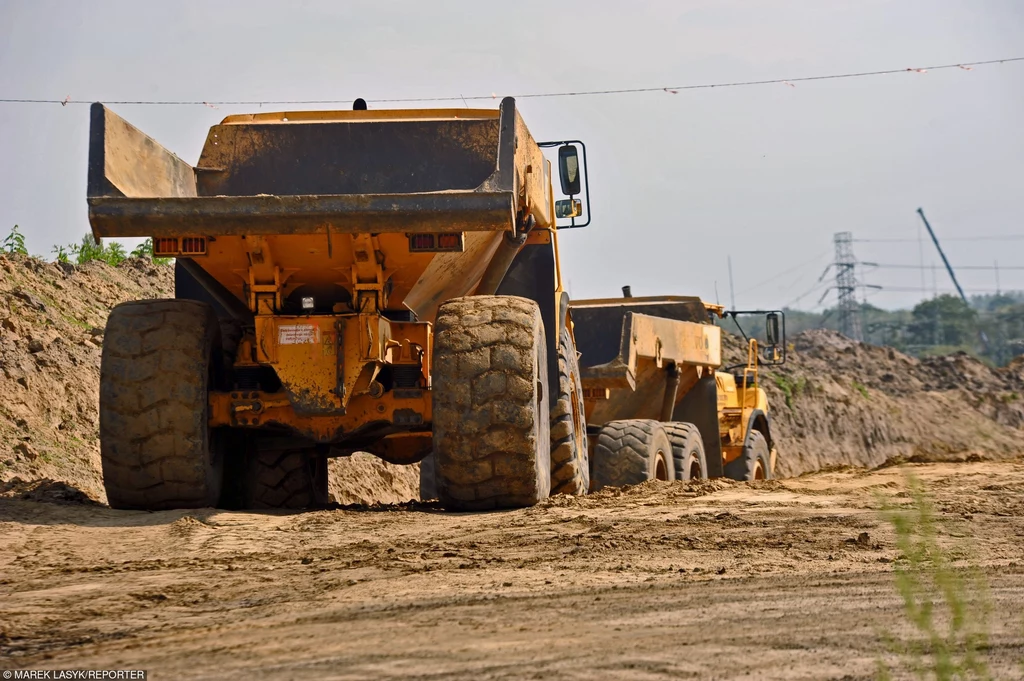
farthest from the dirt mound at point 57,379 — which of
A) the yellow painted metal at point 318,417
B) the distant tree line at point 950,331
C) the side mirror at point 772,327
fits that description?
the distant tree line at point 950,331

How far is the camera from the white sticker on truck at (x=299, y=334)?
24.4 feet

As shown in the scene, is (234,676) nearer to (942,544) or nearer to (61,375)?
(942,544)

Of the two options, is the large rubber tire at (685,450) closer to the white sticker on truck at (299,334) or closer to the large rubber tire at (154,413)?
the white sticker on truck at (299,334)

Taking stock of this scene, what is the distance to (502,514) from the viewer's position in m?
7.21

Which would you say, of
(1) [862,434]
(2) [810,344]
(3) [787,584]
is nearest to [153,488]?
(3) [787,584]

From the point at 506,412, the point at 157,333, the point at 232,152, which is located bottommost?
the point at 506,412

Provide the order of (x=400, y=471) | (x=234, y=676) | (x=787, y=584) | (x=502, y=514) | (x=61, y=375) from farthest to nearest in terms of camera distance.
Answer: (x=400, y=471)
(x=61, y=375)
(x=502, y=514)
(x=787, y=584)
(x=234, y=676)

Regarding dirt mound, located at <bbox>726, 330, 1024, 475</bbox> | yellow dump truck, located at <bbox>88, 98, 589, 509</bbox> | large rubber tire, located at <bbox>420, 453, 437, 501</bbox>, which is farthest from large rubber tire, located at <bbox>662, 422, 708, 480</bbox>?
dirt mound, located at <bbox>726, 330, 1024, 475</bbox>

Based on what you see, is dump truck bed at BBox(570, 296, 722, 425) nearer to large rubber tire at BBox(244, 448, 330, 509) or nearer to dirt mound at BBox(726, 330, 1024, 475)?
large rubber tire at BBox(244, 448, 330, 509)

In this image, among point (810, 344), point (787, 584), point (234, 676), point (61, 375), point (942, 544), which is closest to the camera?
point (234, 676)

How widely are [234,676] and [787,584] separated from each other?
7.29 feet

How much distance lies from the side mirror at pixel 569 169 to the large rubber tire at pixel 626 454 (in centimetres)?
221

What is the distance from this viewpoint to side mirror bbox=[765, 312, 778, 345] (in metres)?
15.5

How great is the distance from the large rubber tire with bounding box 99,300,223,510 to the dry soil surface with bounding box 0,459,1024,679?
26 cm
